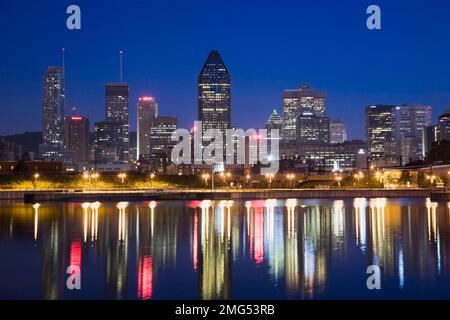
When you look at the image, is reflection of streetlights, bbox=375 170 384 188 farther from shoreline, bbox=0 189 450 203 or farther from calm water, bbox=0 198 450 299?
calm water, bbox=0 198 450 299

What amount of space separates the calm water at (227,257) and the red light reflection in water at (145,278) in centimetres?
3

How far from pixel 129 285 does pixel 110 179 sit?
269 ft

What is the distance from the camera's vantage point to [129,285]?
19.6 meters

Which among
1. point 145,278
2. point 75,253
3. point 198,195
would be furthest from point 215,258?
point 198,195

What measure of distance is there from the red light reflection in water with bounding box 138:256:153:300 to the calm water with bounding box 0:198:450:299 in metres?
0.03

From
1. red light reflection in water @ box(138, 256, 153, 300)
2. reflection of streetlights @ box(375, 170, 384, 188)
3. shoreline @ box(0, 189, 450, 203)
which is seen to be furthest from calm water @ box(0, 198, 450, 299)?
reflection of streetlights @ box(375, 170, 384, 188)

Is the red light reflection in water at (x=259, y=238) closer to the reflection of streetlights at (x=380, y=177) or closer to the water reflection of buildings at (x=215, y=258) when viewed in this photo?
the water reflection of buildings at (x=215, y=258)

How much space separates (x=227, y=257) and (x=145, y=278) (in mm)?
5243

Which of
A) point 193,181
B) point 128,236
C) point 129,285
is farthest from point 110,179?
point 129,285

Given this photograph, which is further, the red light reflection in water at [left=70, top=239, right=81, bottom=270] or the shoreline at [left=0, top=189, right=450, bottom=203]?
the shoreline at [left=0, top=189, right=450, bottom=203]

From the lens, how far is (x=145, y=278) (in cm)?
2075

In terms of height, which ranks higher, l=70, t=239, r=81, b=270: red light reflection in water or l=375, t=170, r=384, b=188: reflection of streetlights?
l=375, t=170, r=384, b=188: reflection of streetlights

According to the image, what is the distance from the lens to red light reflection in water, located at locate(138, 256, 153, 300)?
18469 millimetres
